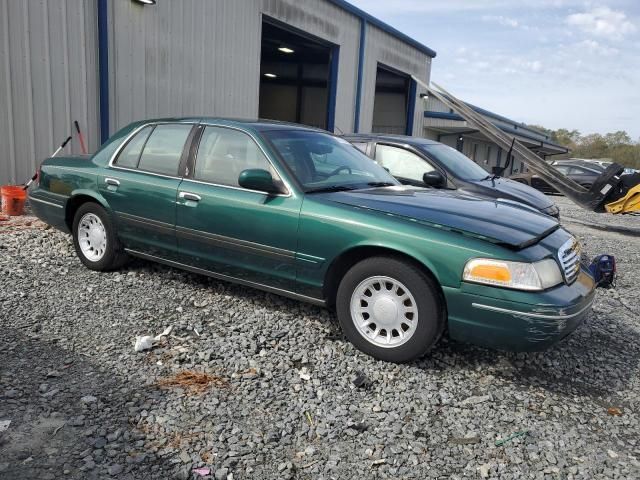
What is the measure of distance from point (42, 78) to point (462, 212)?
714 cm

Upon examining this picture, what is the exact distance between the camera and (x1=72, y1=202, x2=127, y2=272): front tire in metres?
4.91

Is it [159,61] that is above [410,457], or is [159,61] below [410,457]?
above

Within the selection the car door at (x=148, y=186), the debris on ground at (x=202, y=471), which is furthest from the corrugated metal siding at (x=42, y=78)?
the debris on ground at (x=202, y=471)

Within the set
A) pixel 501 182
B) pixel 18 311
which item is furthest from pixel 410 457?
pixel 501 182

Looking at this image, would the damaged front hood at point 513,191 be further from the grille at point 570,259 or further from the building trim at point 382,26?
the building trim at point 382,26

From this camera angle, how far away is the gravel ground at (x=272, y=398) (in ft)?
8.36

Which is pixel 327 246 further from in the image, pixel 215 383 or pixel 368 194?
pixel 215 383

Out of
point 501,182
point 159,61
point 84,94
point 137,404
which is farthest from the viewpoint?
point 159,61

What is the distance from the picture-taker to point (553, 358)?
3.84m

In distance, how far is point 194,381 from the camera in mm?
3217

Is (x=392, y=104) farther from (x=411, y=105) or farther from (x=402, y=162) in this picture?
(x=402, y=162)

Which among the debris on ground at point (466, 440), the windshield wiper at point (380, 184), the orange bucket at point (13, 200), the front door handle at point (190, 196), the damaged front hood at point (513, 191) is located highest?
the windshield wiper at point (380, 184)

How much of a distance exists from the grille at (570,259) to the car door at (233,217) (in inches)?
71.0

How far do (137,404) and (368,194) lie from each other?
2.14 meters
